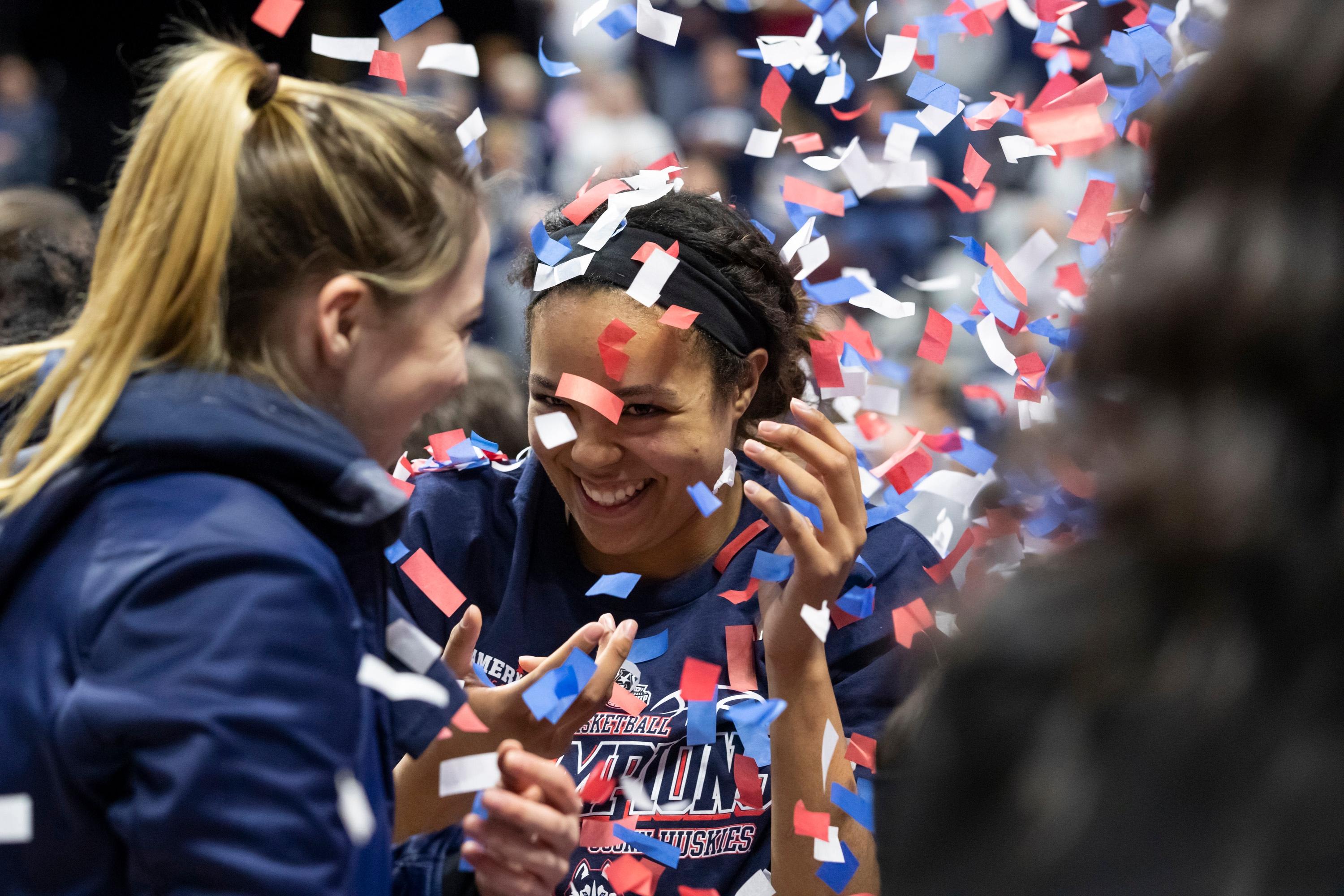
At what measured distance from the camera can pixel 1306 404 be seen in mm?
585

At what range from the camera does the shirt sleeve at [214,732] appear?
2.80 feet

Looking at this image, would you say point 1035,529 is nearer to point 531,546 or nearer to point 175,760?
point 531,546

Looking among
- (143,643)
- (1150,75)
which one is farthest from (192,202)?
(1150,75)

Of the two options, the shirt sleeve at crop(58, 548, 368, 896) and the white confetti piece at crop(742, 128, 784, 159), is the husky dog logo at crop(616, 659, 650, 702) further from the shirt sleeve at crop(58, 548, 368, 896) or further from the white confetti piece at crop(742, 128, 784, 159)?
the white confetti piece at crop(742, 128, 784, 159)

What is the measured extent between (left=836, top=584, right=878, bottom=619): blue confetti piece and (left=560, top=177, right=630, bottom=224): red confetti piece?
75cm

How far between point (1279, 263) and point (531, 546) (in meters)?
1.51

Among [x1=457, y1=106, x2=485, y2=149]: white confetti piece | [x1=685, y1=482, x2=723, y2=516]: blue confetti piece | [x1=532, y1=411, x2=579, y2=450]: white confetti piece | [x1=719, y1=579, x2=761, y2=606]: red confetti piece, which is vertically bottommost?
[x1=719, y1=579, x2=761, y2=606]: red confetti piece

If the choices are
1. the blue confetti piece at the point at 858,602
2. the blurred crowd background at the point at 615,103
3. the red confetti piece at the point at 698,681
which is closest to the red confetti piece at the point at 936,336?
the blue confetti piece at the point at 858,602

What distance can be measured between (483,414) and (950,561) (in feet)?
3.61

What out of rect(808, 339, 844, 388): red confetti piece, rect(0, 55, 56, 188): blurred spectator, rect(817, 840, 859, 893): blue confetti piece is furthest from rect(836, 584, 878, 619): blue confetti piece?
rect(0, 55, 56, 188): blurred spectator

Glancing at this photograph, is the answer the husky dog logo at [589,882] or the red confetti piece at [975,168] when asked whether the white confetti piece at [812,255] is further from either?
the husky dog logo at [589,882]

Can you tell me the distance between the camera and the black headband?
1.87 meters

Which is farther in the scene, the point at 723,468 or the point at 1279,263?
the point at 723,468

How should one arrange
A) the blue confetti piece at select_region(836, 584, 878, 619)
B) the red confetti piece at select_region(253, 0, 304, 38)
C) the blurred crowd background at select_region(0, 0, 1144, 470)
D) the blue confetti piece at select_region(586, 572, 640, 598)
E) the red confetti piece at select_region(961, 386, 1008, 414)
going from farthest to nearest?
1. the blurred crowd background at select_region(0, 0, 1144, 470)
2. the red confetti piece at select_region(961, 386, 1008, 414)
3. the blue confetti piece at select_region(586, 572, 640, 598)
4. the blue confetti piece at select_region(836, 584, 878, 619)
5. the red confetti piece at select_region(253, 0, 304, 38)
